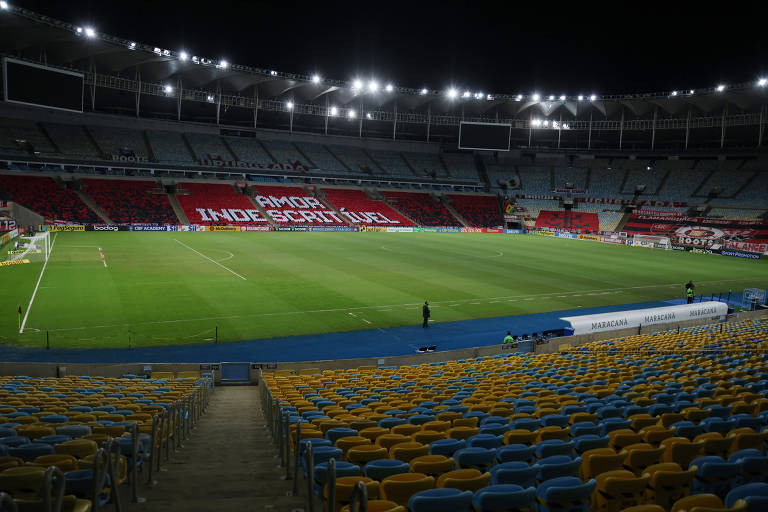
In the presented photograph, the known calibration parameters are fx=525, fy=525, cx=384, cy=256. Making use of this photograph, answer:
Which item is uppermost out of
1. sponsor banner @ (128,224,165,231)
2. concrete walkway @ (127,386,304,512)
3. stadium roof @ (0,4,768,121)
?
stadium roof @ (0,4,768,121)

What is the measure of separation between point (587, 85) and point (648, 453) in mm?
88978

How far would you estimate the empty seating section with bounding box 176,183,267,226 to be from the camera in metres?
70.7

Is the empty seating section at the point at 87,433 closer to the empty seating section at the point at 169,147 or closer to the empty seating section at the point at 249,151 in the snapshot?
the empty seating section at the point at 169,147

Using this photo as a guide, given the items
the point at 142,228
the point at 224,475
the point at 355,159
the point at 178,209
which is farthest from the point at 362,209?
the point at 224,475

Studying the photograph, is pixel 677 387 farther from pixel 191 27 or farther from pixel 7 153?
pixel 7 153

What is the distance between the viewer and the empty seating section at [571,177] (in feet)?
313

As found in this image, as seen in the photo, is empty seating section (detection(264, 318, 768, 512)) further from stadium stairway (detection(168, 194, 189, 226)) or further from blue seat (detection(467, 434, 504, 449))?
stadium stairway (detection(168, 194, 189, 226))

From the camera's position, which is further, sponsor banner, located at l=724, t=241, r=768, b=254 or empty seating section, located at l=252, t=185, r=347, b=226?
empty seating section, located at l=252, t=185, r=347, b=226

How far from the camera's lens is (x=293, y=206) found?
78.1 metres

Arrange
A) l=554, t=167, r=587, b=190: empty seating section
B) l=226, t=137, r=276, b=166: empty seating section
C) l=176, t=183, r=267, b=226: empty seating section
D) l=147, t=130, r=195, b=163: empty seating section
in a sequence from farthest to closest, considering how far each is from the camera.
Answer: l=554, t=167, r=587, b=190: empty seating section < l=226, t=137, r=276, b=166: empty seating section < l=147, t=130, r=195, b=163: empty seating section < l=176, t=183, r=267, b=226: empty seating section

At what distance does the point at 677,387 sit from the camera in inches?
450

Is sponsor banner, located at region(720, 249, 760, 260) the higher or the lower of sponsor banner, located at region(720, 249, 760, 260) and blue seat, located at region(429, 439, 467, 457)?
the higher

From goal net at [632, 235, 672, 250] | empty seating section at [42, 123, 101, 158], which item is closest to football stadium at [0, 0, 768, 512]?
empty seating section at [42, 123, 101, 158]

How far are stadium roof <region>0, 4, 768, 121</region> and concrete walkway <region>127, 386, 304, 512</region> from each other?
187 ft
